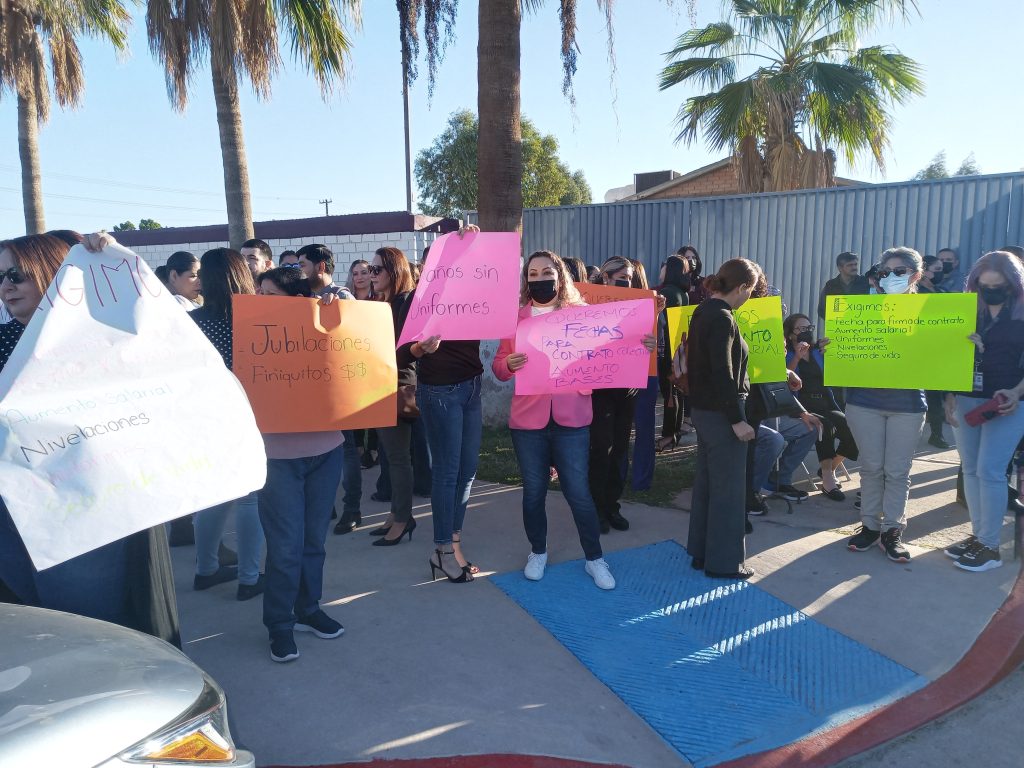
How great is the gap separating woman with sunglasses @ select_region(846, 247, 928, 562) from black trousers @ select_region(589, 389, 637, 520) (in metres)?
1.48

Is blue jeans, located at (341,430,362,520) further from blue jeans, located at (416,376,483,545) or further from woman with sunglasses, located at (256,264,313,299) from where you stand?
woman with sunglasses, located at (256,264,313,299)

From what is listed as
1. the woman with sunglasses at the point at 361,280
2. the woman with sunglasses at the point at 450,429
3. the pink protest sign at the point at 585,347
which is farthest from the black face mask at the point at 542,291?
the woman with sunglasses at the point at 361,280

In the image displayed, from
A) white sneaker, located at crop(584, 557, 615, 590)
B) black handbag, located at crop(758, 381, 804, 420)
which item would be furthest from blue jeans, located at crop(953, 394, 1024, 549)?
white sneaker, located at crop(584, 557, 615, 590)

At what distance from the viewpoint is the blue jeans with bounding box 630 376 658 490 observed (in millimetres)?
5750

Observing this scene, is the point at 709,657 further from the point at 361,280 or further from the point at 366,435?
the point at 366,435

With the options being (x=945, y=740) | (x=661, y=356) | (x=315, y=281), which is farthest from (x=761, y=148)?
(x=945, y=740)

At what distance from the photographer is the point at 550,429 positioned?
162 inches

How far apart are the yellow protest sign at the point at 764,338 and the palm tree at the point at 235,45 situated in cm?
753

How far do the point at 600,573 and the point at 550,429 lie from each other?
2.97 ft

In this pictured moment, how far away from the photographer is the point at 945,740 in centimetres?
294

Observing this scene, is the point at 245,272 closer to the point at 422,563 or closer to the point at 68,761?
the point at 422,563

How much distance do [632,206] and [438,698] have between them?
975cm

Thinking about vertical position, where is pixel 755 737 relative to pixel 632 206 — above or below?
below

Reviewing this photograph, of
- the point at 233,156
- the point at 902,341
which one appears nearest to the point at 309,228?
the point at 233,156
